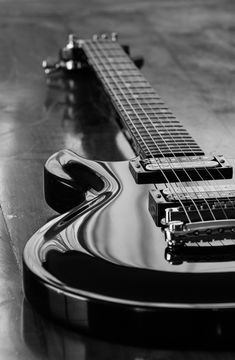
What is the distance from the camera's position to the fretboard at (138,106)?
1137mm

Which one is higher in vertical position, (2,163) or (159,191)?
(159,191)

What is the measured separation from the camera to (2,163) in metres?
1.26

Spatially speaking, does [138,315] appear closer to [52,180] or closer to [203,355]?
[203,355]

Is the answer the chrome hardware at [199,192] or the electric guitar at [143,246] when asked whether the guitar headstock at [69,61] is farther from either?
the chrome hardware at [199,192]

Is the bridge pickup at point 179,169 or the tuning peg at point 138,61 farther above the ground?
the bridge pickup at point 179,169

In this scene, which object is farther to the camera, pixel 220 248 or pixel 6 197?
pixel 6 197

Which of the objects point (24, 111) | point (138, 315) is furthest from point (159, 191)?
point (24, 111)

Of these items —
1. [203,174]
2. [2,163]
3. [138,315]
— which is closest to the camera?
[138,315]

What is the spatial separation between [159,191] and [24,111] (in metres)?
0.49

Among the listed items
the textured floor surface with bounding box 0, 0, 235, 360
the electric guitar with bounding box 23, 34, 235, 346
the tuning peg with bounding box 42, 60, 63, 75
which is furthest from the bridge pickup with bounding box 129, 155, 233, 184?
the tuning peg with bounding box 42, 60, 63, 75

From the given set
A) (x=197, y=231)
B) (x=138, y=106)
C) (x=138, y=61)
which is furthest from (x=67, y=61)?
(x=197, y=231)

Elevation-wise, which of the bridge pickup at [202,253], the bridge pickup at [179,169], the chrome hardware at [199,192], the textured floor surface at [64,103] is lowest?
the textured floor surface at [64,103]

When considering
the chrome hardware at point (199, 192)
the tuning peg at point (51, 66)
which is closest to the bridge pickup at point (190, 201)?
the chrome hardware at point (199, 192)

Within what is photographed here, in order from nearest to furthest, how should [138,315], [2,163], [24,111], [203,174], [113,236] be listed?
[138,315]
[113,236]
[203,174]
[2,163]
[24,111]
